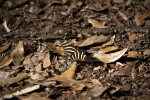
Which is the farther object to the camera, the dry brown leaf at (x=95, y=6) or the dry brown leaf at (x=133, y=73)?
the dry brown leaf at (x=95, y=6)

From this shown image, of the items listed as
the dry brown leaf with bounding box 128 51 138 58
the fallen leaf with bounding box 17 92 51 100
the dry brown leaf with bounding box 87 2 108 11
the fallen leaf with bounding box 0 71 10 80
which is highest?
the dry brown leaf with bounding box 87 2 108 11

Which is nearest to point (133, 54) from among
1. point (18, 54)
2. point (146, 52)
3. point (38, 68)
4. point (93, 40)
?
point (146, 52)

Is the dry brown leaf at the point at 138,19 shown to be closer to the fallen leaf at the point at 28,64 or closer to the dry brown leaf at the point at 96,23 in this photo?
the dry brown leaf at the point at 96,23

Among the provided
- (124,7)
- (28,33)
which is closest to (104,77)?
(28,33)

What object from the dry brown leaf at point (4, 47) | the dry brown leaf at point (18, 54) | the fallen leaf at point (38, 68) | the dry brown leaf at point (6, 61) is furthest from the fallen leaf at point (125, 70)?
the dry brown leaf at point (4, 47)

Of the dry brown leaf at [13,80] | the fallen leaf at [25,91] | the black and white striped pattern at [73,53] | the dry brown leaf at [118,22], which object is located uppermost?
the dry brown leaf at [118,22]

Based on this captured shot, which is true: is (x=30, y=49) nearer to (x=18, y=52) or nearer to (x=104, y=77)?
(x=18, y=52)

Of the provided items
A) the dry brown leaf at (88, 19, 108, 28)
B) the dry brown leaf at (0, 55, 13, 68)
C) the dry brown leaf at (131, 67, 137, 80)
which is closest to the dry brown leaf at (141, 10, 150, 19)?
the dry brown leaf at (88, 19, 108, 28)

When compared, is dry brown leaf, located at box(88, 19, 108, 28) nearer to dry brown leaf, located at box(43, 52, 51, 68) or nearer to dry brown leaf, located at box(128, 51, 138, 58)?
dry brown leaf, located at box(128, 51, 138, 58)
